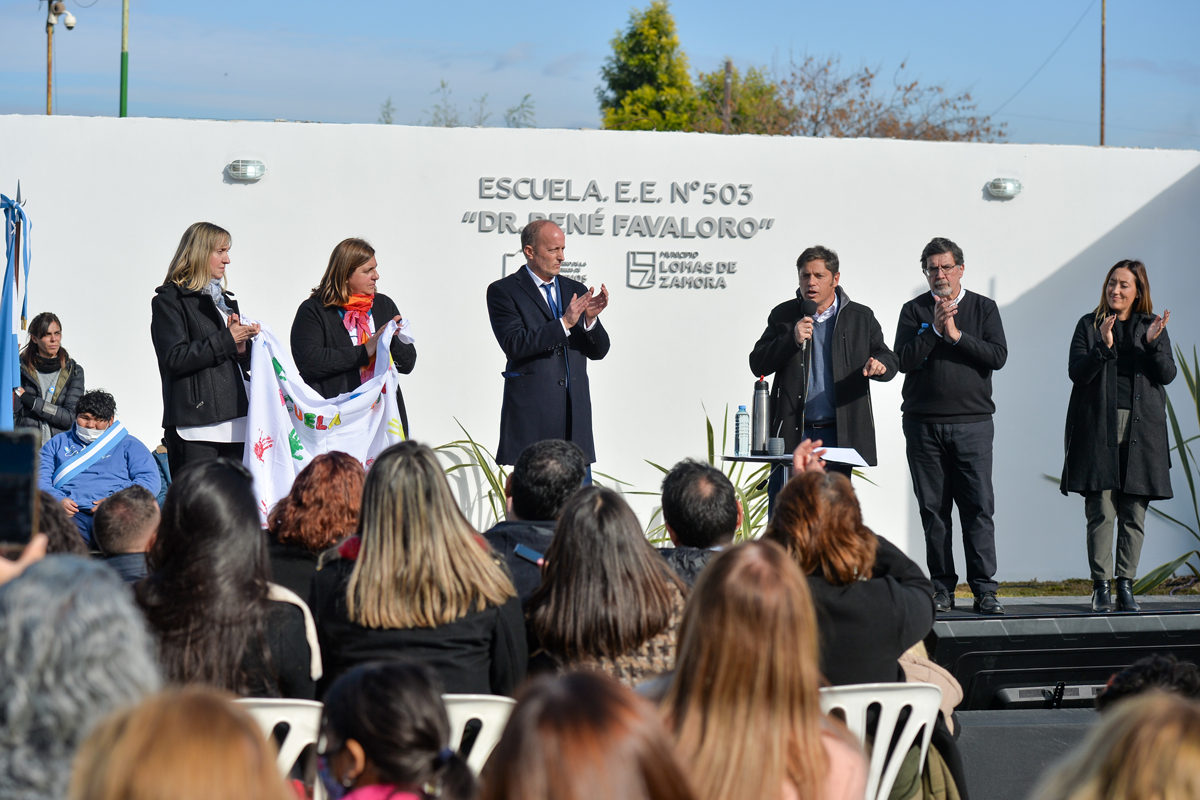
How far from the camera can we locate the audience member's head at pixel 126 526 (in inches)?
121

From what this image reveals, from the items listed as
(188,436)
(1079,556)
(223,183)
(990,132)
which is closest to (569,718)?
(188,436)

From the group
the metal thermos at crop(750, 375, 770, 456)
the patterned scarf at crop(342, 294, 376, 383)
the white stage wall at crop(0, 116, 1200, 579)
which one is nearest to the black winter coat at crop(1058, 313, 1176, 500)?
the metal thermos at crop(750, 375, 770, 456)

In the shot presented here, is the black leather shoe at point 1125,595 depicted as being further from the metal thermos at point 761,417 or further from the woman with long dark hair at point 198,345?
the woman with long dark hair at point 198,345

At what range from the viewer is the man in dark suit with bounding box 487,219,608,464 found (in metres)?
4.81

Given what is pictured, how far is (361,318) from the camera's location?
4887 mm

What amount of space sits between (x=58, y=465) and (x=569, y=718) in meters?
4.70

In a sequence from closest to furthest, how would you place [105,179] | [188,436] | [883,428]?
[188,436] → [105,179] → [883,428]

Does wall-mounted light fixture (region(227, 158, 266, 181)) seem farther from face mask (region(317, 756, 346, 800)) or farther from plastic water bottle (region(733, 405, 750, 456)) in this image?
face mask (region(317, 756, 346, 800))

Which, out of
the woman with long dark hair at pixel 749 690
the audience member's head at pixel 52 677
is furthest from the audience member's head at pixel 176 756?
the woman with long dark hair at pixel 749 690

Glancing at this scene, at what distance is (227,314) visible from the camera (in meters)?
4.58

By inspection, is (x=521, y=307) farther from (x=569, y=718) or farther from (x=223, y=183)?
(x=569, y=718)

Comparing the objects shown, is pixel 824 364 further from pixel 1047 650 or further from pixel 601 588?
pixel 601 588

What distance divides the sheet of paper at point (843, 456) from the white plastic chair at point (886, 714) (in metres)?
1.99

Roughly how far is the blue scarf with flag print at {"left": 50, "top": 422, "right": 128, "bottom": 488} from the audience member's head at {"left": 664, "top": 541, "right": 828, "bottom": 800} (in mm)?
4208
